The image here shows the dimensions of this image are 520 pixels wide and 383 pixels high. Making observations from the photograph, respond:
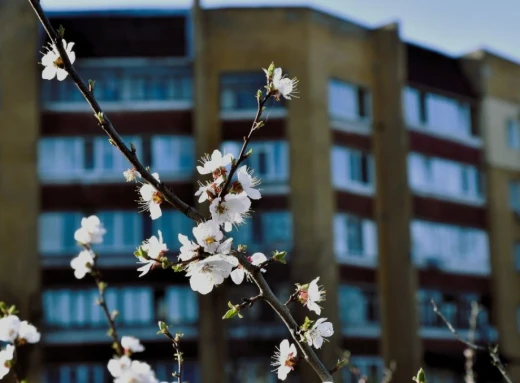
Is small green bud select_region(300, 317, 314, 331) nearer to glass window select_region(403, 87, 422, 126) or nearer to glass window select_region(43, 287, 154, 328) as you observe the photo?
glass window select_region(43, 287, 154, 328)

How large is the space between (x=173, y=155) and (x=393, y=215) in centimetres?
769

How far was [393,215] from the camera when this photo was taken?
37031 mm

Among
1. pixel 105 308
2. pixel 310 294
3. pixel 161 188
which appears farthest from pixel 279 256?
pixel 105 308

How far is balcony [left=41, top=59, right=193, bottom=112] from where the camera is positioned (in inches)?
1384

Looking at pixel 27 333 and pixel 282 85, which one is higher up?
pixel 282 85

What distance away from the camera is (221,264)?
142 inches

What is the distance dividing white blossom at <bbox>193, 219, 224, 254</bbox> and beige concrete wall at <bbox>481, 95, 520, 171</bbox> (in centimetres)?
3864

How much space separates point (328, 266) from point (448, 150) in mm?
7892

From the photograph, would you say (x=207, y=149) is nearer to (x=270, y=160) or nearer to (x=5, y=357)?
(x=270, y=160)

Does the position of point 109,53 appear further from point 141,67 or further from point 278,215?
point 278,215

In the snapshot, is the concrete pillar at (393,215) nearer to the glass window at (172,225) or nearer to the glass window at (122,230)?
the glass window at (172,225)

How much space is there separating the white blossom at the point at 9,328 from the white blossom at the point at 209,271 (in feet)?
5.20

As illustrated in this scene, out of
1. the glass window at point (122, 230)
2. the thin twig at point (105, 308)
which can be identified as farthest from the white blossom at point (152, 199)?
the glass window at point (122, 230)

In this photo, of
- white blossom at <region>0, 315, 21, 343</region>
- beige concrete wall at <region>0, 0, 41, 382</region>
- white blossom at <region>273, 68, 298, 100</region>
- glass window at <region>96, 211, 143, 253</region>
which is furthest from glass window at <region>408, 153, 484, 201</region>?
white blossom at <region>273, 68, 298, 100</region>
